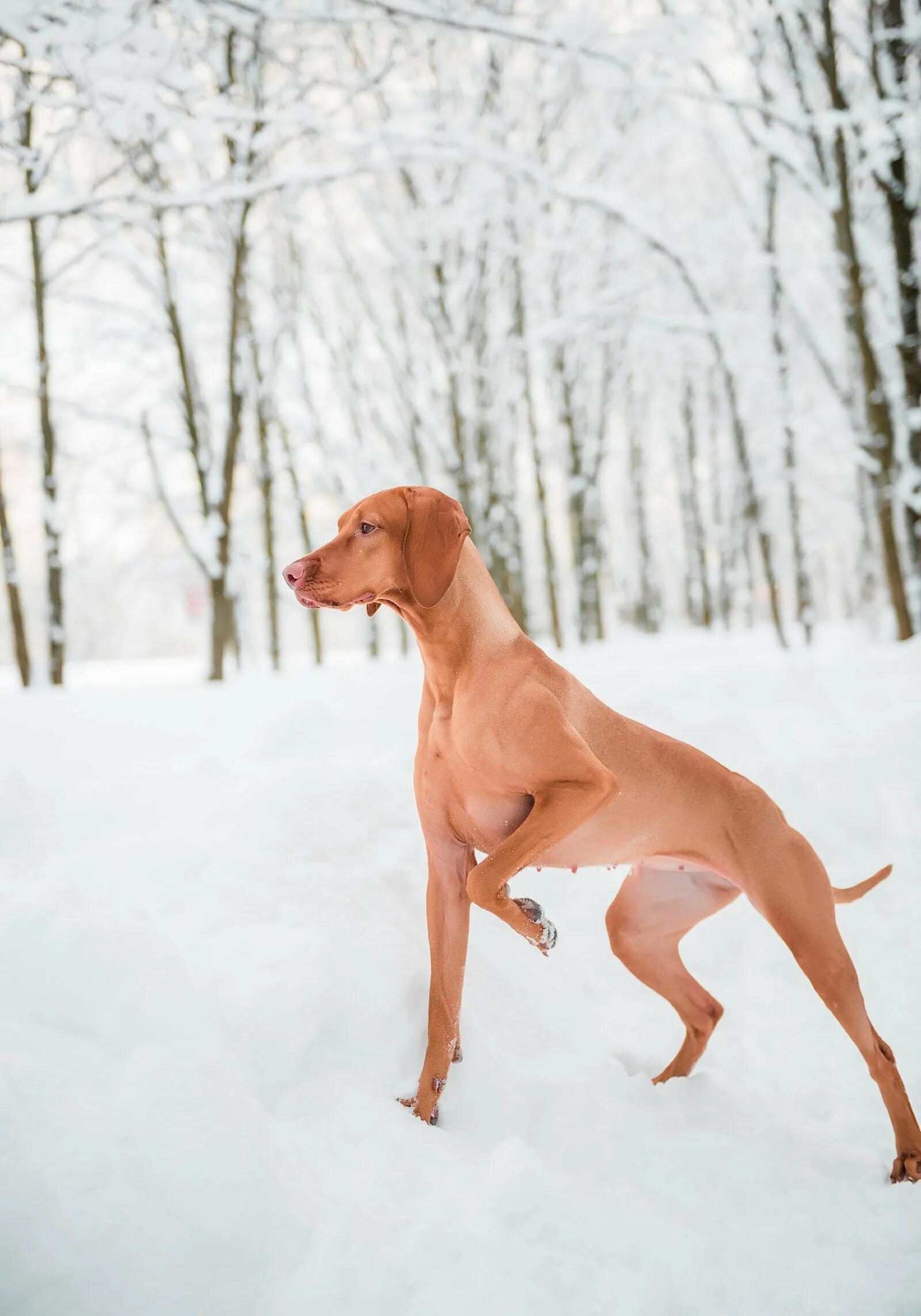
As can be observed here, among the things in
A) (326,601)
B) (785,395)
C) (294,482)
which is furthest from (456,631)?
A: (294,482)

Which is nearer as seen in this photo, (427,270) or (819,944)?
(819,944)

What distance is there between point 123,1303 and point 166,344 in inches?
422

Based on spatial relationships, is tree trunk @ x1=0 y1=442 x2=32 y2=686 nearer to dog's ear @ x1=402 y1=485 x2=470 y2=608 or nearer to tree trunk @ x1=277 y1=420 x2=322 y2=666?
tree trunk @ x1=277 y1=420 x2=322 y2=666

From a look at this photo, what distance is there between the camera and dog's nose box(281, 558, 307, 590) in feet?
5.94

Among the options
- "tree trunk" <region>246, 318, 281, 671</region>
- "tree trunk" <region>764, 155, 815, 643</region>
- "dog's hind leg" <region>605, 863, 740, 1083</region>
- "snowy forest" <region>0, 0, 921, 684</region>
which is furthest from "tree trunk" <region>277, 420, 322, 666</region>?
"dog's hind leg" <region>605, 863, 740, 1083</region>

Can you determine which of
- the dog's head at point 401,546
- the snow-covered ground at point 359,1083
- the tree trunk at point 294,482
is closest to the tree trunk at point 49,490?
the snow-covered ground at point 359,1083

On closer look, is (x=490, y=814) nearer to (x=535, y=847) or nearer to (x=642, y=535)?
(x=535, y=847)

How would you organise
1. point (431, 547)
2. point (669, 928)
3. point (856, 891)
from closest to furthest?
point (431, 547) → point (856, 891) → point (669, 928)

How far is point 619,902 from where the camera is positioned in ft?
8.55

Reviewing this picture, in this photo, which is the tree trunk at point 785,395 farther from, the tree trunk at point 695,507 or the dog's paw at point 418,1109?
the dog's paw at point 418,1109

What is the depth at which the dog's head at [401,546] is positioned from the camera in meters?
1.90

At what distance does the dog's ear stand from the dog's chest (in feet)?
1.07

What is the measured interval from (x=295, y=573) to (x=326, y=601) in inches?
3.7

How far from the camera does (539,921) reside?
1.91 meters
